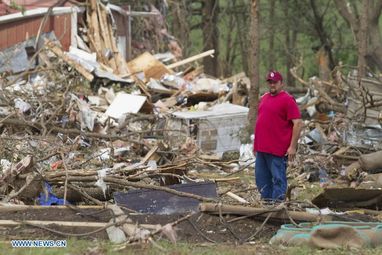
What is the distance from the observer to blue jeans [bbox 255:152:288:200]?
943 cm

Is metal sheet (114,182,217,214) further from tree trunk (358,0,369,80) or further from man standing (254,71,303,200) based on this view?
tree trunk (358,0,369,80)

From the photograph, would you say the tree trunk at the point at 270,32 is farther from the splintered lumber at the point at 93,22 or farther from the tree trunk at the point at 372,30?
the splintered lumber at the point at 93,22

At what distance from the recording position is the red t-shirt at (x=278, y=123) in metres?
9.38

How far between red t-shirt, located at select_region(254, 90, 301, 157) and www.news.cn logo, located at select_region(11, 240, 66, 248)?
11.2 feet

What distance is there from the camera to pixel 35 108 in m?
15.4

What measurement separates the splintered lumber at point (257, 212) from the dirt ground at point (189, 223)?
8cm

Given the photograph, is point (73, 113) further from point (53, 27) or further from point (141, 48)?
point (141, 48)

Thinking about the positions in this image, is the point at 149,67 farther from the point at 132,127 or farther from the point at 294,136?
the point at 294,136

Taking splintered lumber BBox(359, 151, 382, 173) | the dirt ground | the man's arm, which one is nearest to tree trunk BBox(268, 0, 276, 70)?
splintered lumber BBox(359, 151, 382, 173)

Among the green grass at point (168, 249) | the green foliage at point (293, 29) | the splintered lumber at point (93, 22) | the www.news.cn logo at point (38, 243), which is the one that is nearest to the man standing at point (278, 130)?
the green grass at point (168, 249)

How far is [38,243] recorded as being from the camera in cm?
671

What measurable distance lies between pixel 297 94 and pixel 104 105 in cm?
802

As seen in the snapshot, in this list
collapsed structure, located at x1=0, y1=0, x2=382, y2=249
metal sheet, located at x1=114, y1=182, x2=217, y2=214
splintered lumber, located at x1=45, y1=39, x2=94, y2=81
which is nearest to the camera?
metal sheet, located at x1=114, y1=182, x2=217, y2=214

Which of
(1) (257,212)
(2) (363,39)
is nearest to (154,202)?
(1) (257,212)
